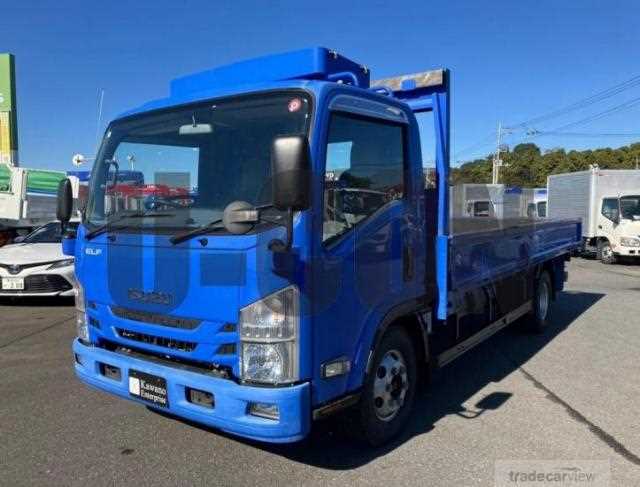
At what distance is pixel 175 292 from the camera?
135 inches

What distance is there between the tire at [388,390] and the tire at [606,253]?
16.7m

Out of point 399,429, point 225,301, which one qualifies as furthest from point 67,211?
point 399,429

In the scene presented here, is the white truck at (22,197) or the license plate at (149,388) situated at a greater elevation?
the white truck at (22,197)

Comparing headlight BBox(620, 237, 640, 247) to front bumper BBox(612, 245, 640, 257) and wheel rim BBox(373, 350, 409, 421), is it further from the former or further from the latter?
wheel rim BBox(373, 350, 409, 421)

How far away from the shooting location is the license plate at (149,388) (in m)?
3.48

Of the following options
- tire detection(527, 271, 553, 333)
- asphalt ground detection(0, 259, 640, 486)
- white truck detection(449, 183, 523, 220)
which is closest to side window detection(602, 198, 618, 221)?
white truck detection(449, 183, 523, 220)

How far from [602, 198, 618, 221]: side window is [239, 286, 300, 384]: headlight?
1806cm

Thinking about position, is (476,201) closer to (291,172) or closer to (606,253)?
(291,172)

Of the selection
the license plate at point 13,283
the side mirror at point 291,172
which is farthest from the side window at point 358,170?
the license plate at point 13,283

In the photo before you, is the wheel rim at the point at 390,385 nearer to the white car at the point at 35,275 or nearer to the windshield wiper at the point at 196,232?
the windshield wiper at the point at 196,232

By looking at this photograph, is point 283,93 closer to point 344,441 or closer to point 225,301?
point 225,301

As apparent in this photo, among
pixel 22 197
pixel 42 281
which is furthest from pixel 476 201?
pixel 22 197

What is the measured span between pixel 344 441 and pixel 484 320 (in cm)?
234

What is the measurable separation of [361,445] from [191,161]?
2.31 m
